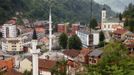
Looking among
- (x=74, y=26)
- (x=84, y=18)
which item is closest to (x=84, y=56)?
(x=74, y=26)

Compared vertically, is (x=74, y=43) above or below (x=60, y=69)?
below

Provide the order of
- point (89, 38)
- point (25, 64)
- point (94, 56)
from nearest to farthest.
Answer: point (94, 56), point (25, 64), point (89, 38)

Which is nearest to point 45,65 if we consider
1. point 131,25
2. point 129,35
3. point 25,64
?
point 25,64

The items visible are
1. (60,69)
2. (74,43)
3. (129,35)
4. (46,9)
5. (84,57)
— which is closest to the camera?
(60,69)

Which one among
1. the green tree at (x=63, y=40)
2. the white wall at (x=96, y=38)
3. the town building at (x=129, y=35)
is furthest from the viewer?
the green tree at (x=63, y=40)

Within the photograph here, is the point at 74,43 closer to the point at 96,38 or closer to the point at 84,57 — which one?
the point at 96,38

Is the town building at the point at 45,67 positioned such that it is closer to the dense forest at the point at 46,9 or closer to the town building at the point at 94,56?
the town building at the point at 94,56

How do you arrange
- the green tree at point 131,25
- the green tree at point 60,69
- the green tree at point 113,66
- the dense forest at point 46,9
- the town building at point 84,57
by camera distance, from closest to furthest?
1. the green tree at point 113,66
2. the green tree at point 60,69
3. the town building at point 84,57
4. the green tree at point 131,25
5. the dense forest at point 46,9

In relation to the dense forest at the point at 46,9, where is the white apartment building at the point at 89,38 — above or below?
below

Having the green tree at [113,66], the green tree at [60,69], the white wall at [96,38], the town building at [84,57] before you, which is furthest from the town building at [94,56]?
the green tree at [113,66]

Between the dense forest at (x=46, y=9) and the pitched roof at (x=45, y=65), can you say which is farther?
the dense forest at (x=46, y=9)
